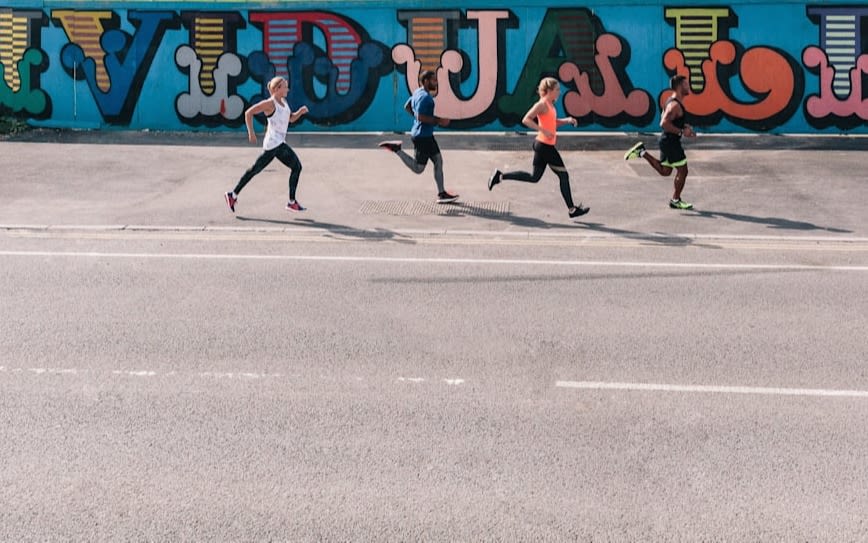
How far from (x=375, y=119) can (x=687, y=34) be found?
5.95 metres

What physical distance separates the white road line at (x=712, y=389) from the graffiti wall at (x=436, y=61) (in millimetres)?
14165

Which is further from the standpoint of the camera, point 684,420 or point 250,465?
point 684,420

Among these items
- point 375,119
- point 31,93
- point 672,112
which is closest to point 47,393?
point 672,112

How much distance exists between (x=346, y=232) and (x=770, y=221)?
5.09 meters

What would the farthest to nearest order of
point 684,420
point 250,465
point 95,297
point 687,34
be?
1. point 687,34
2. point 95,297
3. point 684,420
4. point 250,465

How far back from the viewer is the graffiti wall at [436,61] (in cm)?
2152

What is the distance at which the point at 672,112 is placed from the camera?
1472 cm

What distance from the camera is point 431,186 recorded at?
16.9 m

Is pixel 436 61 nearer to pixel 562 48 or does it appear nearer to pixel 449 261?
pixel 562 48

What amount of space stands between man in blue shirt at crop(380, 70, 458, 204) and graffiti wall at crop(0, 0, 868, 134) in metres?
6.79

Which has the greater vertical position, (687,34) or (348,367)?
(687,34)

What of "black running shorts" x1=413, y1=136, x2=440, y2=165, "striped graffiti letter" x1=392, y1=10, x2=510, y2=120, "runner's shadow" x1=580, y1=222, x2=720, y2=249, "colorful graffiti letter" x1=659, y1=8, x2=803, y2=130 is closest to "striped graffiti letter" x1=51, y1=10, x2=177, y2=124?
"striped graffiti letter" x1=392, y1=10, x2=510, y2=120

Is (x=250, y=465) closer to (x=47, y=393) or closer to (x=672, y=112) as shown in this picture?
(x=47, y=393)

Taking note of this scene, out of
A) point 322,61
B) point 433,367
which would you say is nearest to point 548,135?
point 433,367
